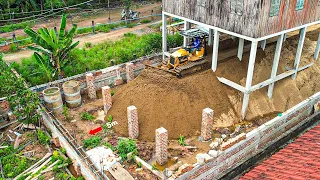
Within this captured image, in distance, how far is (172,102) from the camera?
15273mm

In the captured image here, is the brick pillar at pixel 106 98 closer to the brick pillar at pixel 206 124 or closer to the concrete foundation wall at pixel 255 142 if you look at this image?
the brick pillar at pixel 206 124

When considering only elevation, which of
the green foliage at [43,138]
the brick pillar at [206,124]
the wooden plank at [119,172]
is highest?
the brick pillar at [206,124]

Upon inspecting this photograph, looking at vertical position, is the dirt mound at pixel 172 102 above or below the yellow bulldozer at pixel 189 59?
below

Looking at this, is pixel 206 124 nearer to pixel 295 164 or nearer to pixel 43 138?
pixel 295 164

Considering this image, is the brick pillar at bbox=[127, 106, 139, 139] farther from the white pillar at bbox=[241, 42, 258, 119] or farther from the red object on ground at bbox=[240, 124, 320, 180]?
the red object on ground at bbox=[240, 124, 320, 180]

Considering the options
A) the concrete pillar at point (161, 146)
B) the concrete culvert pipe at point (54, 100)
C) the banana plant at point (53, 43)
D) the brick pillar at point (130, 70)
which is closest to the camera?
the concrete pillar at point (161, 146)

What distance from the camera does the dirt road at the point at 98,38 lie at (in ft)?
77.6

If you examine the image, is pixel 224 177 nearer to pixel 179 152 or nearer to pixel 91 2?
pixel 179 152

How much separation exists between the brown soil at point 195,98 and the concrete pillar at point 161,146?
1780 mm

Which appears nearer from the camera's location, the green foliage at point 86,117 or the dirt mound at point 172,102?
the dirt mound at point 172,102

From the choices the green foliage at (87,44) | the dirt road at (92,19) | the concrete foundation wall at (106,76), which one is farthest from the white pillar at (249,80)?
the dirt road at (92,19)

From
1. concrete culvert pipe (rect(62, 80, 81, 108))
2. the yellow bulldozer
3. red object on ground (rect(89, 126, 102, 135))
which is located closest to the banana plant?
concrete culvert pipe (rect(62, 80, 81, 108))

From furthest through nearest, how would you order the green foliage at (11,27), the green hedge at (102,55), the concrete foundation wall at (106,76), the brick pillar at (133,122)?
the green foliage at (11,27) < the green hedge at (102,55) < the concrete foundation wall at (106,76) < the brick pillar at (133,122)

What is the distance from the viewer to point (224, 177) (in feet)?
41.7
